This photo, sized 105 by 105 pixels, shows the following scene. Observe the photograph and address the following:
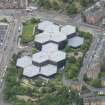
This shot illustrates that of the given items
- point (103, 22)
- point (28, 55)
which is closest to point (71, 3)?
point (103, 22)

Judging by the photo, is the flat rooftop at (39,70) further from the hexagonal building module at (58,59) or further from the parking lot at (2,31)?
the parking lot at (2,31)

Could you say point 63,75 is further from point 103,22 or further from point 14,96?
point 103,22

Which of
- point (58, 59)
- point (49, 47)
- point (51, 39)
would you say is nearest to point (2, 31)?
point (51, 39)

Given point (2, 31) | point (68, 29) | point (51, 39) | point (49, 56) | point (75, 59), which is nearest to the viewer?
point (75, 59)

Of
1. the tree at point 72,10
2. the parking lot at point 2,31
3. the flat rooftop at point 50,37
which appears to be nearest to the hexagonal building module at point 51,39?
the flat rooftop at point 50,37

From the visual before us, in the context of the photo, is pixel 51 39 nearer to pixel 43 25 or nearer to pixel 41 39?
pixel 41 39
